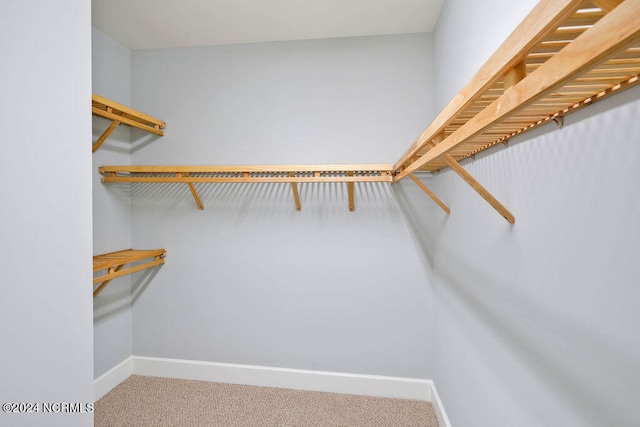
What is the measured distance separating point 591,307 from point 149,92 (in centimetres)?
259

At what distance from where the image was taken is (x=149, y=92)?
7.06 ft

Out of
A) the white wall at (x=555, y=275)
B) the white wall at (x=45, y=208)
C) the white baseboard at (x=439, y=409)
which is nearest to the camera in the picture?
the white wall at (x=555, y=275)

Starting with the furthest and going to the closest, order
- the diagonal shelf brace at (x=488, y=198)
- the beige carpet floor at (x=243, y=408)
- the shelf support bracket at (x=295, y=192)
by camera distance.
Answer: the shelf support bracket at (x=295, y=192) < the beige carpet floor at (x=243, y=408) < the diagonal shelf brace at (x=488, y=198)

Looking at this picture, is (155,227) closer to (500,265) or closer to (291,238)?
(291,238)

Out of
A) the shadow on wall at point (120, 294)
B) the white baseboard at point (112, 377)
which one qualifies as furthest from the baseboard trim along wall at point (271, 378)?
the shadow on wall at point (120, 294)

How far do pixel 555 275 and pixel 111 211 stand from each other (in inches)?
94.1

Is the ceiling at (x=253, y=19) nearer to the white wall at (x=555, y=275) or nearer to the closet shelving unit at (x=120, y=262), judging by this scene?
the white wall at (x=555, y=275)

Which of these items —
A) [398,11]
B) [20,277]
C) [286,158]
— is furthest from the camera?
[286,158]

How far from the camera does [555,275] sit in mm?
688

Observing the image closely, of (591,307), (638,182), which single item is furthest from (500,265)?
(638,182)

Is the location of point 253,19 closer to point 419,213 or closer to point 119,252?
point 419,213

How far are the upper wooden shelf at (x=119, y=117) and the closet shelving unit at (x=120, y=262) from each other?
0.68 meters

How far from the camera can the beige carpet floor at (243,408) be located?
5.60ft

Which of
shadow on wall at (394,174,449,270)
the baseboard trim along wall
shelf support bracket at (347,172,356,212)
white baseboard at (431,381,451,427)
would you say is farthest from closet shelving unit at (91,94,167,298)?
white baseboard at (431,381,451,427)
